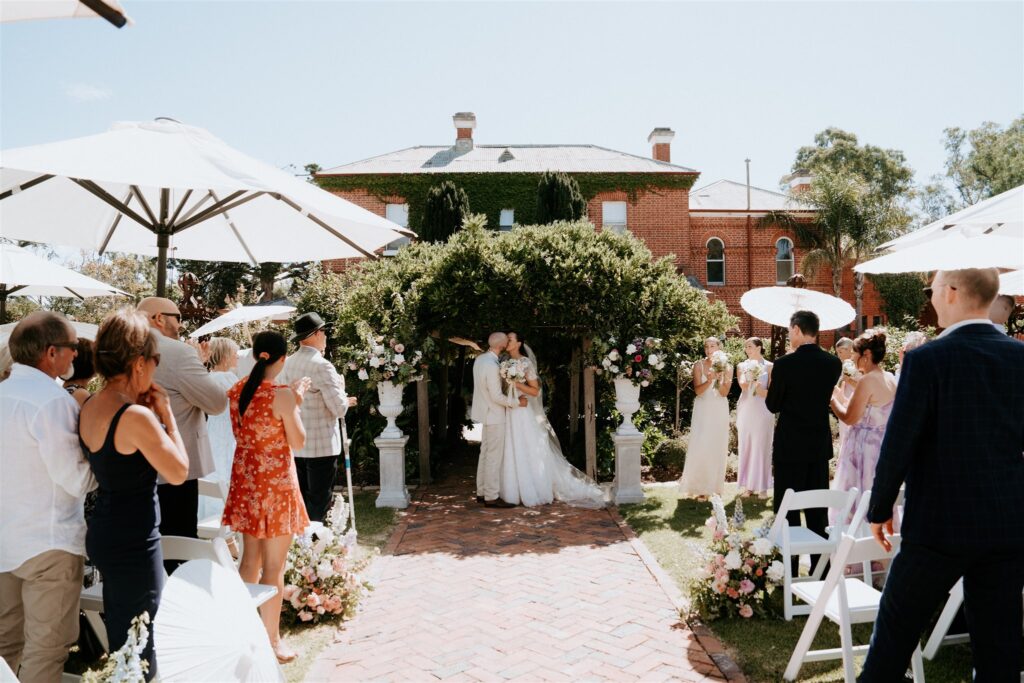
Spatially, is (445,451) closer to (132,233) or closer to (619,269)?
(619,269)

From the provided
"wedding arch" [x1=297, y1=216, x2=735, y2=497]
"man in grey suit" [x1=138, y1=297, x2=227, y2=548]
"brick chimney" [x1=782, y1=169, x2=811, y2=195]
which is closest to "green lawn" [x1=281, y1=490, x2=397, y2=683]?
"man in grey suit" [x1=138, y1=297, x2=227, y2=548]

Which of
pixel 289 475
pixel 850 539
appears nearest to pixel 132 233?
pixel 289 475

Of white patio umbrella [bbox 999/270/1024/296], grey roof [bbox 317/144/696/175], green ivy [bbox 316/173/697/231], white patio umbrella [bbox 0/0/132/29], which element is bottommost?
white patio umbrella [bbox 999/270/1024/296]

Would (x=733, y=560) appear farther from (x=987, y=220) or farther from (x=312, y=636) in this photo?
(x=312, y=636)

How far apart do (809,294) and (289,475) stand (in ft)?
18.3

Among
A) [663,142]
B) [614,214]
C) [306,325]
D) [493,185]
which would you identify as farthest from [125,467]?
[663,142]

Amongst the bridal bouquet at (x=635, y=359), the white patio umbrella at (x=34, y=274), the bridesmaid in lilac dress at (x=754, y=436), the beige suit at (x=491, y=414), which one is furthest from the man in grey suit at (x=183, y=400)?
the bridesmaid in lilac dress at (x=754, y=436)

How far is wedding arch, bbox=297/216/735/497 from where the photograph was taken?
9156 mm

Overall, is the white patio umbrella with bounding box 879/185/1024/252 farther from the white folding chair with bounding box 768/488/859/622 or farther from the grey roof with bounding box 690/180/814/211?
the grey roof with bounding box 690/180/814/211

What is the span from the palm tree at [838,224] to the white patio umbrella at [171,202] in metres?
26.9

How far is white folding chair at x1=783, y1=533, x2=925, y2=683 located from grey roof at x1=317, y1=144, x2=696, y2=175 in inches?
967

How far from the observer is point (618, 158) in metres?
28.9

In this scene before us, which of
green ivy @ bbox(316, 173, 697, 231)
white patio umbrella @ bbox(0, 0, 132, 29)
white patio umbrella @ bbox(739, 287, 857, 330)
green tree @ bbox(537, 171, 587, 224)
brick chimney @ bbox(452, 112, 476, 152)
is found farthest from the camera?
brick chimney @ bbox(452, 112, 476, 152)

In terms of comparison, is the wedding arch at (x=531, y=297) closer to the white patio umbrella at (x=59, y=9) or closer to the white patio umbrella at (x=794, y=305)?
the white patio umbrella at (x=794, y=305)
